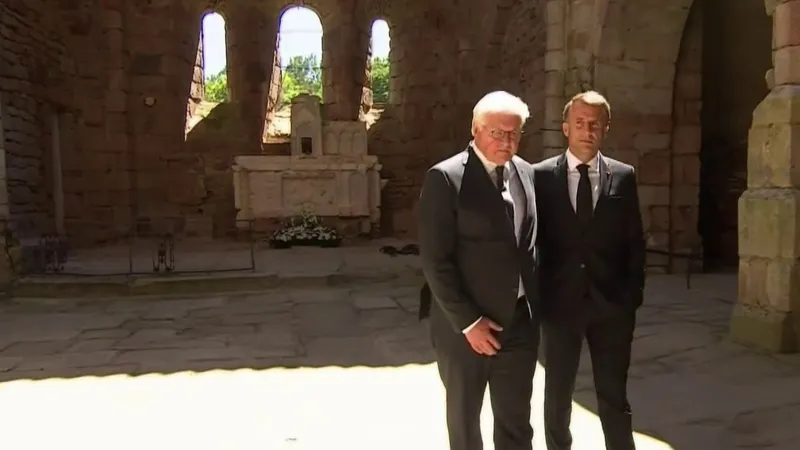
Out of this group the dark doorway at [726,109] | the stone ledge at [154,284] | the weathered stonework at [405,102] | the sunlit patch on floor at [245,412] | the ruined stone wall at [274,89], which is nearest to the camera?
the sunlit patch on floor at [245,412]

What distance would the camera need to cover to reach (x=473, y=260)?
230 centimetres

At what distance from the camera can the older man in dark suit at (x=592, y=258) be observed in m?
2.54

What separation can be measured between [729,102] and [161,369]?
8248mm

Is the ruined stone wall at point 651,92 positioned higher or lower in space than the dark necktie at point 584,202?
higher

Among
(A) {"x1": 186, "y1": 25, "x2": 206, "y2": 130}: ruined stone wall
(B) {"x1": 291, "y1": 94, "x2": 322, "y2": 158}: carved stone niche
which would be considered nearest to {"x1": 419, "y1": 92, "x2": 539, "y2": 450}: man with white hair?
(B) {"x1": 291, "y1": 94, "x2": 322, "y2": 158}: carved stone niche

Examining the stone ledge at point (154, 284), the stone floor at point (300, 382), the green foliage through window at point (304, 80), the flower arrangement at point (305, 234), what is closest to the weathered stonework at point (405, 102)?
the stone floor at point (300, 382)

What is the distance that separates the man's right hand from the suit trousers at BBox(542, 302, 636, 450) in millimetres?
421

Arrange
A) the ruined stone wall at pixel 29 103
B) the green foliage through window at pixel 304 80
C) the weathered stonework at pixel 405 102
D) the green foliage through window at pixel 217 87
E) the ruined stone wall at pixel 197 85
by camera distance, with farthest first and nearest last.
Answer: the green foliage through window at pixel 217 87, the green foliage through window at pixel 304 80, the ruined stone wall at pixel 197 85, the ruined stone wall at pixel 29 103, the weathered stonework at pixel 405 102

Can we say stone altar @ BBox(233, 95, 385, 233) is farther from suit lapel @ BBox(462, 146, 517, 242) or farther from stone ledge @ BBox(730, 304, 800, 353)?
suit lapel @ BBox(462, 146, 517, 242)

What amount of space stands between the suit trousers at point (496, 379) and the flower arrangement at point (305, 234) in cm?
911

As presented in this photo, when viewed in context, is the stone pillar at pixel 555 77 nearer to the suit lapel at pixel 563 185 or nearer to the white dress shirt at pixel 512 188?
the suit lapel at pixel 563 185

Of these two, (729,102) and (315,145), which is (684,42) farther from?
(315,145)

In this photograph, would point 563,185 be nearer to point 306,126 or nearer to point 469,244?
point 469,244

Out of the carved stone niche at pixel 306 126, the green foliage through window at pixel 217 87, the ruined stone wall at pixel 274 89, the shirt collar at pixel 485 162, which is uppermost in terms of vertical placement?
the green foliage through window at pixel 217 87
